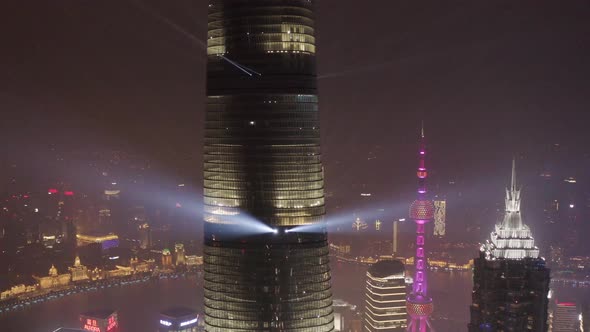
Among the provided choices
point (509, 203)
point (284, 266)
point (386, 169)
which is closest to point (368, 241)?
point (386, 169)

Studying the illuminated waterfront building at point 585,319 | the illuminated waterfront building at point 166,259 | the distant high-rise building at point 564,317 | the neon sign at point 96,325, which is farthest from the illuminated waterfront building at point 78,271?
the illuminated waterfront building at point 585,319

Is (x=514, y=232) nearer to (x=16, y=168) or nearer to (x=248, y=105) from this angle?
(x=248, y=105)

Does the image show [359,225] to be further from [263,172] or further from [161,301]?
[263,172]

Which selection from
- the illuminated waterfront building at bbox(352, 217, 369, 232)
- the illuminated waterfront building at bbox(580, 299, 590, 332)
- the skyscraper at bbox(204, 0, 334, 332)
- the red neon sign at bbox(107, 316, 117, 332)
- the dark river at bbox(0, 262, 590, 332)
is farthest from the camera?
the illuminated waterfront building at bbox(352, 217, 369, 232)

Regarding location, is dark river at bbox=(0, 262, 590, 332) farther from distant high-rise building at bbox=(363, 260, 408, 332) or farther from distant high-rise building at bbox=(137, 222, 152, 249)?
distant high-rise building at bbox=(137, 222, 152, 249)

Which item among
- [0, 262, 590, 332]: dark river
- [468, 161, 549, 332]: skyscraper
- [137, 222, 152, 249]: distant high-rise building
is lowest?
[0, 262, 590, 332]: dark river

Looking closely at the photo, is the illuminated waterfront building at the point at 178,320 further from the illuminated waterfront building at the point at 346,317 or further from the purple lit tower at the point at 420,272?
the purple lit tower at the point at 420,272

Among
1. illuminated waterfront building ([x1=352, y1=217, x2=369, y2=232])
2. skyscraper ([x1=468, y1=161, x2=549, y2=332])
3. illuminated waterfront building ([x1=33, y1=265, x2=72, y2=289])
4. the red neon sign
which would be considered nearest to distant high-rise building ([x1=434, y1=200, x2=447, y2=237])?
illuminated waterfront building ([x1=352, y1=217, x2=369, y2=232])
